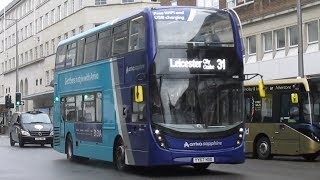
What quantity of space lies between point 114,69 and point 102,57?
1.04m

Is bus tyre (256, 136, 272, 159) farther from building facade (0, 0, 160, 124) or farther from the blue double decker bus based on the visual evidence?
building facade (0, 0, 160, 124)

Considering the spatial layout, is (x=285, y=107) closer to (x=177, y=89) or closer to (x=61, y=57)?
(x=177, y=89)

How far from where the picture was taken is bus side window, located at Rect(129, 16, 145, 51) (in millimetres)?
14421

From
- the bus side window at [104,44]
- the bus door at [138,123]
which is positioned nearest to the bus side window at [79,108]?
the bus side window at [104,44]

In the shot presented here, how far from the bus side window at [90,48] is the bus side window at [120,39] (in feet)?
5.03

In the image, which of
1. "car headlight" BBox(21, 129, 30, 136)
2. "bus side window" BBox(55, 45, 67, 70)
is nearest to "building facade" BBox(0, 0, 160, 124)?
"car headlight" BBox(21, 129, 30, 136)

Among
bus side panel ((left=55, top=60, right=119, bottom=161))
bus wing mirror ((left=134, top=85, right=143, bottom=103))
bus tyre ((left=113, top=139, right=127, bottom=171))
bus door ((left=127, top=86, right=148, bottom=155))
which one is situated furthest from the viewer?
bus side panel ((left=55, top=60, right=119, bottom=161))

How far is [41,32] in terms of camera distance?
69.9 m

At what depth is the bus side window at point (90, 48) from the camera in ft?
57.9

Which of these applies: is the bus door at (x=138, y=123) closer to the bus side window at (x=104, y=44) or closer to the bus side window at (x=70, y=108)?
the bus side window at (x=104, y=44)

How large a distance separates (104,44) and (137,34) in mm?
2425

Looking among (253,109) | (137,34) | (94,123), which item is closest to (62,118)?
(94,123)

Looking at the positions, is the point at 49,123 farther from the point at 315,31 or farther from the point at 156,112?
the point at 156,112

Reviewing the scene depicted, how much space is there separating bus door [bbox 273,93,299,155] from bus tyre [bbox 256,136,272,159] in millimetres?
433
